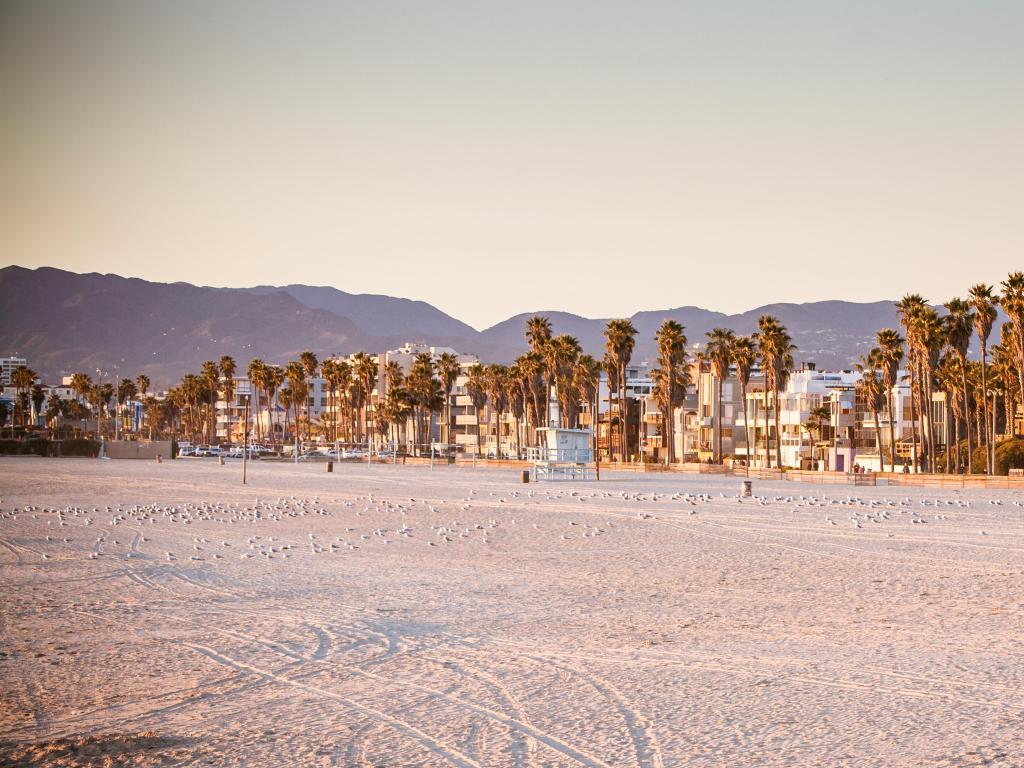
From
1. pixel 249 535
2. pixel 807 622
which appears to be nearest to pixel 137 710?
pixel 807 622

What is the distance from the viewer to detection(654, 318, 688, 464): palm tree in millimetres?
95562

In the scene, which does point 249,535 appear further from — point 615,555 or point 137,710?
point 137,710

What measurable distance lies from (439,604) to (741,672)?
553 centimetres

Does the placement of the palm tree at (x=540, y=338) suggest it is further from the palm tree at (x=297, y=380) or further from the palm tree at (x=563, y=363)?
the palm tree at (x=297, y=380)

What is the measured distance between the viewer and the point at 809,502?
42156 millimetres

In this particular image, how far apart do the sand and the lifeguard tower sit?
124ft

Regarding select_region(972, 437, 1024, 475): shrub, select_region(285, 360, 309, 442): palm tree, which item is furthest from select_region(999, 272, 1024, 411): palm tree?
select_region(285, 360, 309, 442): palm tree

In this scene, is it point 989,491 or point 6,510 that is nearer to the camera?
point 6,510

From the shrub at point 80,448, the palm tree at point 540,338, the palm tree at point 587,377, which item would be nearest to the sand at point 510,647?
the palm tree at point 540,338

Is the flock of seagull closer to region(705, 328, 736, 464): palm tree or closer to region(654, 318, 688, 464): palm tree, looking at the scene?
region(705, 328, 736, 464): palm tree

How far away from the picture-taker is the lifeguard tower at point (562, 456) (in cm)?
6594

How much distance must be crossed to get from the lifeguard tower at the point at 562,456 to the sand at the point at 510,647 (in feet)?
124

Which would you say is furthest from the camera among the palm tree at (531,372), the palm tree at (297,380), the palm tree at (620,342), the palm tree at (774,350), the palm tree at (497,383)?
the palm tree at (297,380)

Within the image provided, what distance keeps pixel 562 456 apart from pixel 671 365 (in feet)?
101
